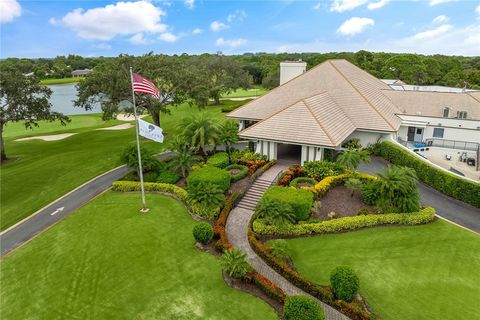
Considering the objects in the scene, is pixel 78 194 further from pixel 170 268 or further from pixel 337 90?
pixel 337 90

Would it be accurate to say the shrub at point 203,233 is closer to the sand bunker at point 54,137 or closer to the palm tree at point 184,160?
the palm tree at point 184,160

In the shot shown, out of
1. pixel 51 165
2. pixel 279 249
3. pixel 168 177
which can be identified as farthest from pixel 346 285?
pixel 51 165

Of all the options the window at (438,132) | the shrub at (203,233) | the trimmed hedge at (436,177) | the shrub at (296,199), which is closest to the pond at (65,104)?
the shrub at (203,233)

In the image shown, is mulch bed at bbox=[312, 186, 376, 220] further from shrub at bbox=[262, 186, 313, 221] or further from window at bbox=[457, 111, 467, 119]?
window at bbox=[457, 111, 467, 119]

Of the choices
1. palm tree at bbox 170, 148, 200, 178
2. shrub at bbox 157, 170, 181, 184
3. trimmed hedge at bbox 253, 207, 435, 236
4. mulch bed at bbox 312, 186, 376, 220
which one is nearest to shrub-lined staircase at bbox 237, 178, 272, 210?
trimmed hedge at bbox 253, 207, 435, 236

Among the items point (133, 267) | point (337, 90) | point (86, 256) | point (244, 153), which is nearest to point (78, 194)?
point (86, 256)
